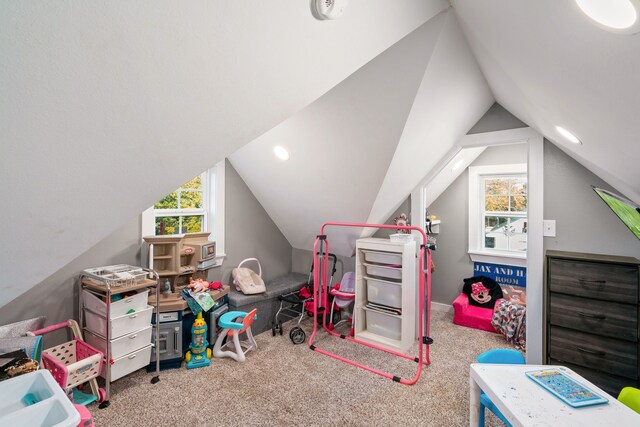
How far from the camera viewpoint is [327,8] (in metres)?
1.15

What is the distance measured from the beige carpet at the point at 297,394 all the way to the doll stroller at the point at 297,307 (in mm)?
173

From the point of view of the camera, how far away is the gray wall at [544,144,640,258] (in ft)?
8.34

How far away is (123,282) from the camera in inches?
92.5

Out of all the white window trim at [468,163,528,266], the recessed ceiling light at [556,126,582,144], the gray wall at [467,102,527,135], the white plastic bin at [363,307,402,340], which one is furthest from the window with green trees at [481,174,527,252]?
the recessed ceiling light at [556,126,582,144]

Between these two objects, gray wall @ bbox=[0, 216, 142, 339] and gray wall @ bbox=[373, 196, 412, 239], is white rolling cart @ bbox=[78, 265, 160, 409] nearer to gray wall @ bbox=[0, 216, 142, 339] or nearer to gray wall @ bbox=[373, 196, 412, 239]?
gray wall @ bbox=[0, 216, 142, 339]

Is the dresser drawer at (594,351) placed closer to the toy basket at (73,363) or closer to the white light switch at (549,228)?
the white light switch at (549,228)

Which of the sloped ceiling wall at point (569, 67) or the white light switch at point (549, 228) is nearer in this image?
the sloped ceiling wall at point (569, 67)

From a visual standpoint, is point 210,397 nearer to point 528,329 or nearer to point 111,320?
point 111,320

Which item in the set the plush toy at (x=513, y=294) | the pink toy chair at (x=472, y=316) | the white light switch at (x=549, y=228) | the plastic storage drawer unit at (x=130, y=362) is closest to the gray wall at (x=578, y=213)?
the white light switch at (x=549, y=228)

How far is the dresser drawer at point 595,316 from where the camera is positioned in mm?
2156

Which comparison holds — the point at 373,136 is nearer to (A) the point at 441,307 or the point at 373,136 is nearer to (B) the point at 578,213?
(B) the point at 578,213

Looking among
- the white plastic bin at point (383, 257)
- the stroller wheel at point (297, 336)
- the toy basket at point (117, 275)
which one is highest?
the white plastic bin at point (383, 257)

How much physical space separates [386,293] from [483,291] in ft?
4.87

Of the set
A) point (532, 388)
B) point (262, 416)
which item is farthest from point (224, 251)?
point (532, 388)
